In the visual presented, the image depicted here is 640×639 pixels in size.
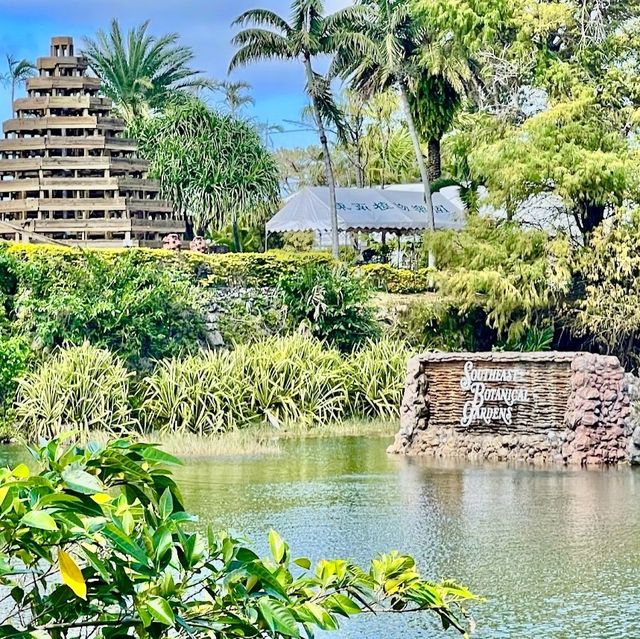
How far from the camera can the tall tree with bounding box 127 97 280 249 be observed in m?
43.5

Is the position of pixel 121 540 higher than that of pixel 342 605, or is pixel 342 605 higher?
pixel 121 540

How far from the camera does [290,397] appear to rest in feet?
76.5

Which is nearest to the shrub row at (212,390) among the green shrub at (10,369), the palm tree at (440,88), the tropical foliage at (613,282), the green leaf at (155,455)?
the green shrub at (10,369)

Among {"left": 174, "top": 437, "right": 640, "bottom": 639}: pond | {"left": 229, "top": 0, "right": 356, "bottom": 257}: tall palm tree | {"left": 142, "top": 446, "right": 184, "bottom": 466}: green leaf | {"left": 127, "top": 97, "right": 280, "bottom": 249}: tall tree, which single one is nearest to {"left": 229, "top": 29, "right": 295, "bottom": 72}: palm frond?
{"left": 229, "top": 0, "right": 356, "bottom": 257}: tall palm tree

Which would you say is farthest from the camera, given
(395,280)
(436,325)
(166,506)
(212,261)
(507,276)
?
(395,280)

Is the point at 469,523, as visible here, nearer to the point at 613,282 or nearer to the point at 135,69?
the point at 613,282

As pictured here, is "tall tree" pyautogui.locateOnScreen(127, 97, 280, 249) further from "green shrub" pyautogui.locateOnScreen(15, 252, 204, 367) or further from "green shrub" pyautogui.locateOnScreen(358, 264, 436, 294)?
"green shrub" pyautogui.locateOnScreen(15, 252, 204, 367)

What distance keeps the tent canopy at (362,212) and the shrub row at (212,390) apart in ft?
46.6

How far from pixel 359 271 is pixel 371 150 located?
2889 centimetres

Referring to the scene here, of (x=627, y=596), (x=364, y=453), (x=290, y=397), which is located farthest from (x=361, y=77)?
(x=627, y=596)

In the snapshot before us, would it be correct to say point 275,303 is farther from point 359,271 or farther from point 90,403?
point 90,403

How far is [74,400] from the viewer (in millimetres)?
22047

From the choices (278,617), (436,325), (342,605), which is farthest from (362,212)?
(278,617)

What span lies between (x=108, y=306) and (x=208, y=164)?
19.6 metres
